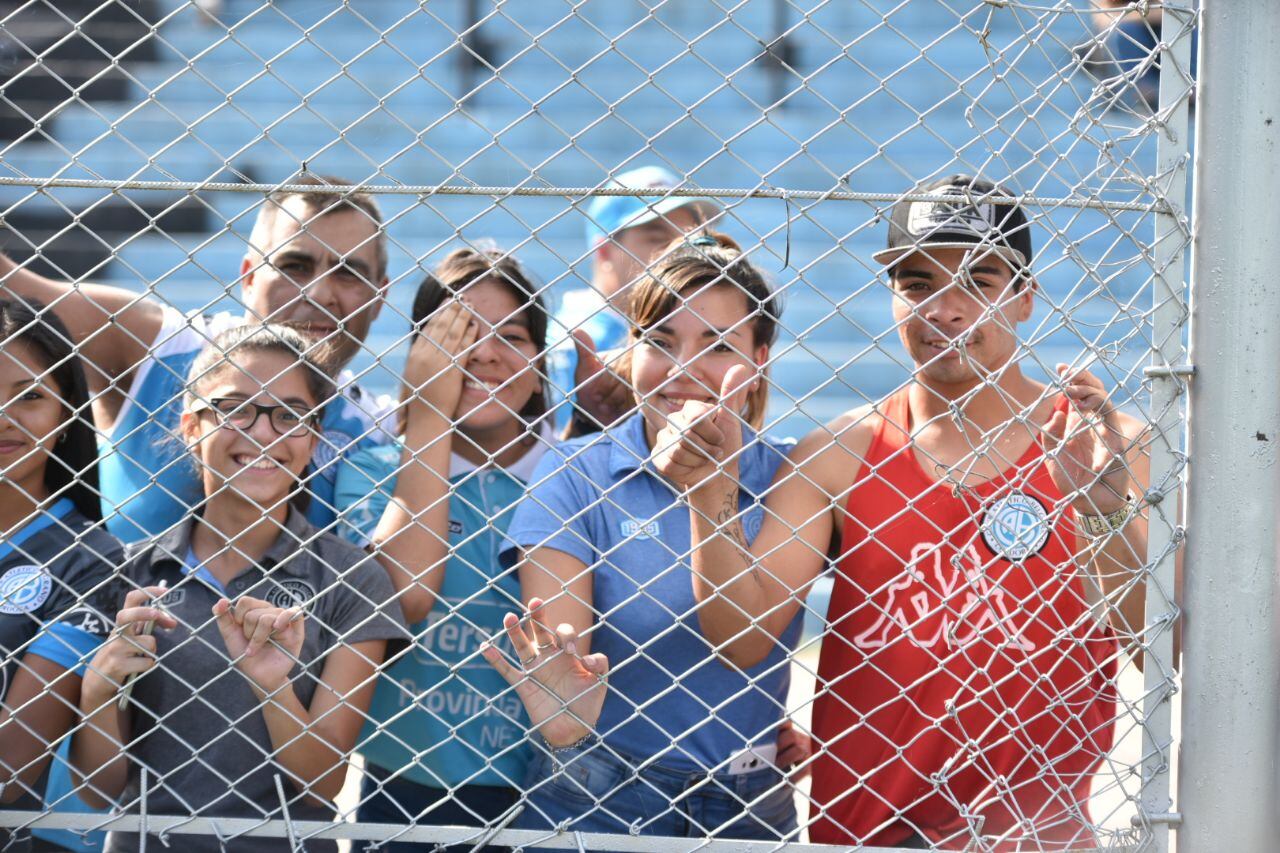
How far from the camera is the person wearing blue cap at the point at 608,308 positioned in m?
2.64

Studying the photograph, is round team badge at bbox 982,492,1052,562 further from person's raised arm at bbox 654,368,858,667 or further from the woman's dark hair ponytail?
the woman's dark hair ponytail

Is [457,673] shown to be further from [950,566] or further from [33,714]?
[950,566]

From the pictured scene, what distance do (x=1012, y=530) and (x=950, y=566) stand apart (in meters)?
0.11

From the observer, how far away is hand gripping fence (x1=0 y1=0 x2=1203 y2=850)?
173 cm

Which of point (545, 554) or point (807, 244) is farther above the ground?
point (545, 554)

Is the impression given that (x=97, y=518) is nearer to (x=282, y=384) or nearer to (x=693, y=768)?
(x=282, y=384)

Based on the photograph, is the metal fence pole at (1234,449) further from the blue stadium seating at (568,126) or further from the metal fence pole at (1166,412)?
the blue stadium seating at (568,126)

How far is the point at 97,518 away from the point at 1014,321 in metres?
1.55

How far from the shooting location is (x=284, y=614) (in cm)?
178

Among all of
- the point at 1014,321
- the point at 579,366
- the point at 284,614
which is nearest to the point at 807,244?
the point at 579,366

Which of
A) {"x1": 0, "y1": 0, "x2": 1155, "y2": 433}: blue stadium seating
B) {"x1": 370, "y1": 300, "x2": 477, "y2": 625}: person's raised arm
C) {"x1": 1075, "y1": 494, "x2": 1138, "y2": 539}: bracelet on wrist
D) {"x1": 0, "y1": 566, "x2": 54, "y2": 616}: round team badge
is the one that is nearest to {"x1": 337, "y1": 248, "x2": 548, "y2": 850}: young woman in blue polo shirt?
{"x1": 370, "y1": 300, "x2": 477, "y2": 625}: person's raised arm

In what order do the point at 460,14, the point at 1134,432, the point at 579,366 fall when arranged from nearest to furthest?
1. the point at 1134,432
2. the point at 579,366
3. the point at 460,14

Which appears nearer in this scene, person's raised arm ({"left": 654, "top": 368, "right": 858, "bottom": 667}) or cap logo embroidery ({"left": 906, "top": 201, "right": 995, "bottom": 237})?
person's raised arm ({"left": 654, "top": 368, "right": 858, "bottom": 667})

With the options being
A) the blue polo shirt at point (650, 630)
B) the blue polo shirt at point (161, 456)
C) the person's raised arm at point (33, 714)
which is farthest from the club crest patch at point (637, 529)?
the person's raised arm at point (33, 714)
